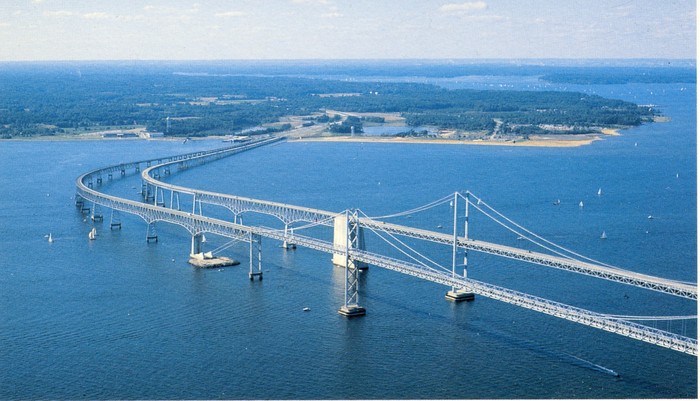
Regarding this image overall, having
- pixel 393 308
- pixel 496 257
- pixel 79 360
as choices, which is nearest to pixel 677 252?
pixel 496 257

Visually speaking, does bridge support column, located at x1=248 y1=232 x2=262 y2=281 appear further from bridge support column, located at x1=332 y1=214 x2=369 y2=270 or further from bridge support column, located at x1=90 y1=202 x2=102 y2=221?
bridge support column, located at x1=90 y1=202 x2=102 y2=221

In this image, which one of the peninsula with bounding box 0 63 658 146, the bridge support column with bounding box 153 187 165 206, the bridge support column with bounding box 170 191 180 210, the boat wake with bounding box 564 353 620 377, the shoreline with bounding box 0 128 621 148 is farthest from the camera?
the peninsula with bounding box 0 63 658 146

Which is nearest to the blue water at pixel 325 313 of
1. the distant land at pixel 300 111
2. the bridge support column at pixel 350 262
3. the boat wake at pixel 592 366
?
Result: the boat wake at pixel 592 366

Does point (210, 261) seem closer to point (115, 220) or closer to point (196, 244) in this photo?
point (196, 244)

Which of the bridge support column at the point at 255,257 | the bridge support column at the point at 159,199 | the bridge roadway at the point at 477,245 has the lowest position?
the bridge support column at the point at 159,199

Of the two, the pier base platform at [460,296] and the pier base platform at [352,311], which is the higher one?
the pier base platform at [460,296]

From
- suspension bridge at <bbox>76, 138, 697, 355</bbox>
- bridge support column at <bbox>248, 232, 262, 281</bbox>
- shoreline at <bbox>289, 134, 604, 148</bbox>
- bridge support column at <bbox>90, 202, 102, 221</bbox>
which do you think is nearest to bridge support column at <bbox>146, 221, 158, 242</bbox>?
suspension bridge at <bbox>76, 138, 697, 355</bbox>

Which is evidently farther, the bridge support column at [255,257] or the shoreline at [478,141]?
the shoreline at [478,141]

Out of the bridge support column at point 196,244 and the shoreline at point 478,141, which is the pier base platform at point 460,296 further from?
the shoreline at point 478,141
